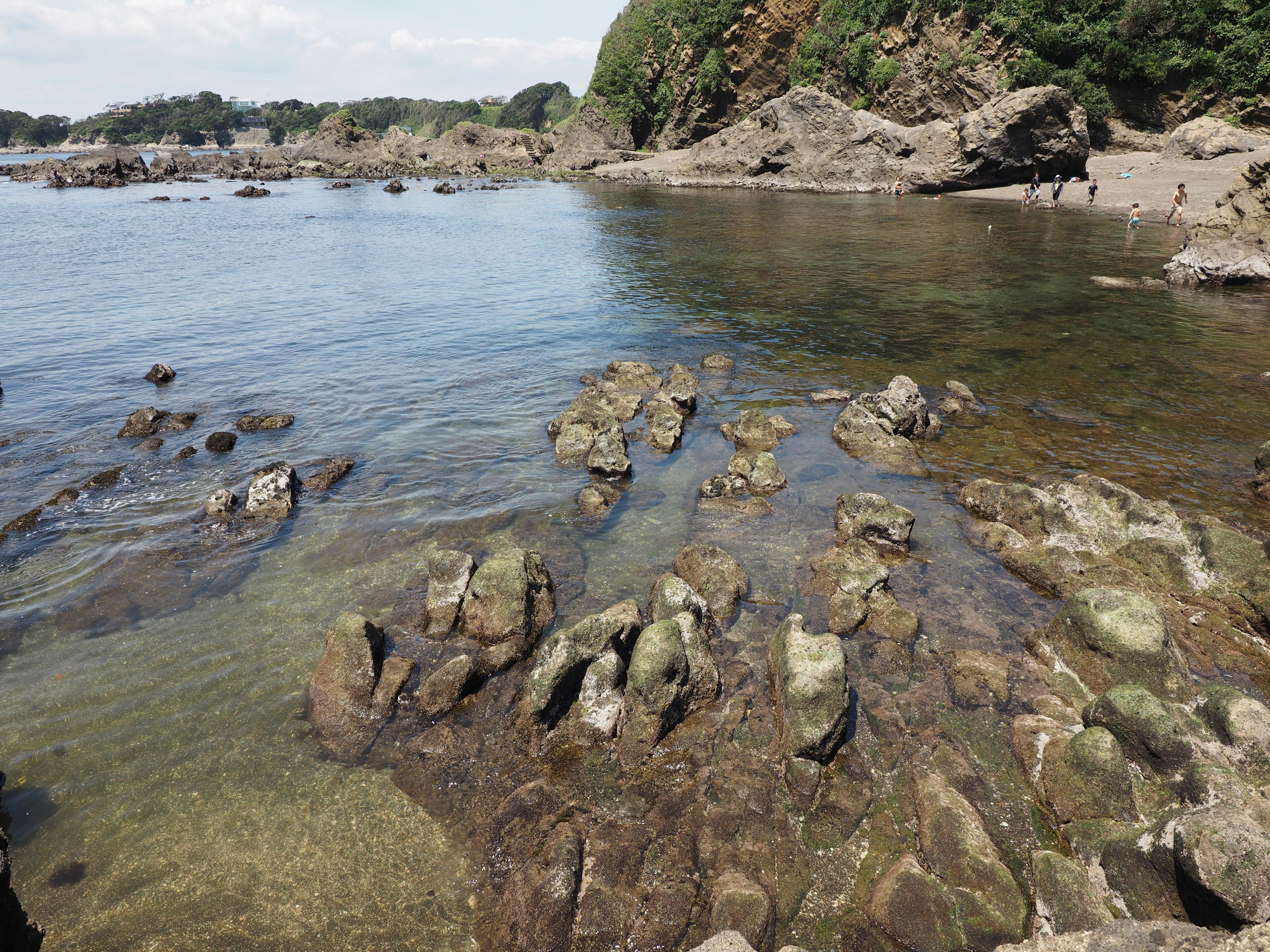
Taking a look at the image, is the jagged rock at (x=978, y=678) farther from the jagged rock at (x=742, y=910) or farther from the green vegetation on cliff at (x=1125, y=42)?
the green vegetation on cliff at (x=1125, y=42)

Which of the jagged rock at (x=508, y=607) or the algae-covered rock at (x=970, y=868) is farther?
the jagged rock at (x=508, y=607)

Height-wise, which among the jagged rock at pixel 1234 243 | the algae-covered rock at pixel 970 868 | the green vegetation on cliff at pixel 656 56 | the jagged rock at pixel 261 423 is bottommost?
the algae-covered rock at pixel 970 868

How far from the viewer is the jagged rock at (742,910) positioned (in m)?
6.37

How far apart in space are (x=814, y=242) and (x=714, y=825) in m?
47.9

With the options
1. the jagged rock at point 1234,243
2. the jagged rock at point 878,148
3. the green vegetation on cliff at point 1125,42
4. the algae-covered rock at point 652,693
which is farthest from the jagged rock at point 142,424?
the green vegetation on cliff at point 1125,42

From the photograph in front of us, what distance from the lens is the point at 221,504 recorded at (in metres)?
14.2

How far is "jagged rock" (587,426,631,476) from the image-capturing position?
628 inches

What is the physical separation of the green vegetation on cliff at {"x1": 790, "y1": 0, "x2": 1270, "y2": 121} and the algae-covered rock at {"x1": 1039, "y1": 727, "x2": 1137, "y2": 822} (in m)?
86.7

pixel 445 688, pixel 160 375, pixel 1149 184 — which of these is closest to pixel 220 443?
pixel 160 375

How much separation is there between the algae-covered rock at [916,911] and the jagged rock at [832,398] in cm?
1556

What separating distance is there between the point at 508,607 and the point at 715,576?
3796 mm

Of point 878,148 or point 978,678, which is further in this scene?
point 878,148

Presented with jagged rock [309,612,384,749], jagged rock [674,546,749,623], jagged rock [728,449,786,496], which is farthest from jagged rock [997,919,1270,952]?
jagged rock [728,449,786,496]

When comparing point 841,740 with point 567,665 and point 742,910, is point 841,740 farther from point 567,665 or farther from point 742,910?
point 567,665
